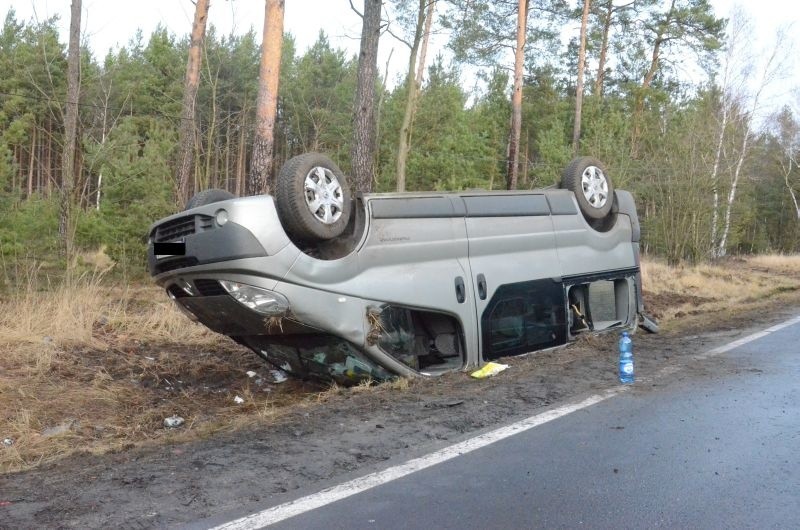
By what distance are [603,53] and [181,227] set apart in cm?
2998

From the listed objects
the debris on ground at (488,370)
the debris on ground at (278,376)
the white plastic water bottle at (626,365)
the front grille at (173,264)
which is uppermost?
the front grille at (173,264)

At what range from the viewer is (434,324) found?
21.7 ft

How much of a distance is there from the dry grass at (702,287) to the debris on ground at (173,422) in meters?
8.10

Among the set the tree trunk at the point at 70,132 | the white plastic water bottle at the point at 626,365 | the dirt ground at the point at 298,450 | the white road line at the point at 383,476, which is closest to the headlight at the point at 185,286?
the dirt ground at the point at 298,450

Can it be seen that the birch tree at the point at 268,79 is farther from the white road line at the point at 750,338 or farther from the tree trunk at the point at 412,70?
the tree trunk at the point at 412,70

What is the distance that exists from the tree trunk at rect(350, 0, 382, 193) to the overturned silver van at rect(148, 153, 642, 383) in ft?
17.8

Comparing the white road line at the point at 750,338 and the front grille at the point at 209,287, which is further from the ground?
the front grille at the point at 209,287

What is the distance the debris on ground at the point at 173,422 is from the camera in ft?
19.1

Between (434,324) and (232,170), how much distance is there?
33963 mm

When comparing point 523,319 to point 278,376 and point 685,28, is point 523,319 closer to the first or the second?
point 278,376

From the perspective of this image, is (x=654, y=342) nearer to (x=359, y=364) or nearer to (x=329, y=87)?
(x=359, y=364)


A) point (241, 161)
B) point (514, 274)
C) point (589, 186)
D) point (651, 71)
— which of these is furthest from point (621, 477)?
point (241, 161)

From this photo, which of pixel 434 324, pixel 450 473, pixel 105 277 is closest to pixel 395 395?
pixel 434 324

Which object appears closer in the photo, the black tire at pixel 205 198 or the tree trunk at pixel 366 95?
the black tire at pixel 205 198
